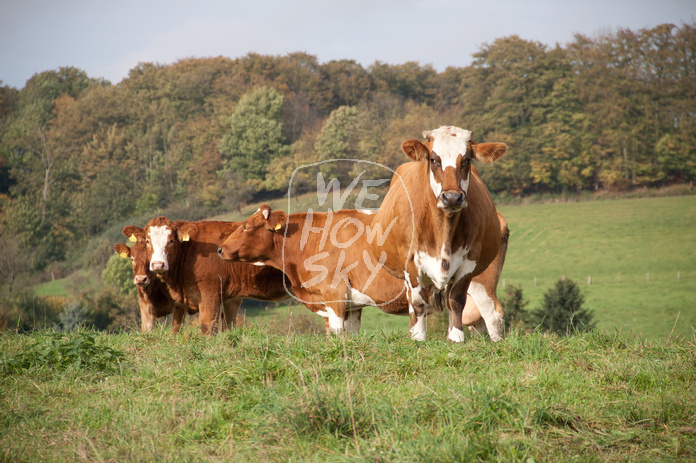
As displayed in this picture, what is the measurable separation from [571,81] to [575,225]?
23157mm

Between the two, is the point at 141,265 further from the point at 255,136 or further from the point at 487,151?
the point at 255,136

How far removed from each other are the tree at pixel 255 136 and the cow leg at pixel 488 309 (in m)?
62.9

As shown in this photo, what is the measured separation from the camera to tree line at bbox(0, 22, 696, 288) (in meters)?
68.1

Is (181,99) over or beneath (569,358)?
over

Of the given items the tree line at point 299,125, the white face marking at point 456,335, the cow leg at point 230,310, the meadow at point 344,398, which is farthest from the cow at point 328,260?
the tree line at point 299,125

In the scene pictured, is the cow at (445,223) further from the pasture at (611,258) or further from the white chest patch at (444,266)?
the pasture at (611,258)

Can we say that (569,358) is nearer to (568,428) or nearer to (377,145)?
(568,428)

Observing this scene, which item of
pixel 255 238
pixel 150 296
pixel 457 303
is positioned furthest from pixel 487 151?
pixel 150 296

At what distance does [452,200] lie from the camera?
6.18m

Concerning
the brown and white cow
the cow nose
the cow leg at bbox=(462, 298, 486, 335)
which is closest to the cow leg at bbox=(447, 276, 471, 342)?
the cow nose

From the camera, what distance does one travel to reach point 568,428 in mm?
4266

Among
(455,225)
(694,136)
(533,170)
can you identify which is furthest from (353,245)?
(694,136)

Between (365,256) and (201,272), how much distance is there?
275 cm

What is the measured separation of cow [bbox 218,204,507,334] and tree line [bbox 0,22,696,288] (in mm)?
41754
